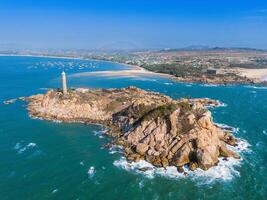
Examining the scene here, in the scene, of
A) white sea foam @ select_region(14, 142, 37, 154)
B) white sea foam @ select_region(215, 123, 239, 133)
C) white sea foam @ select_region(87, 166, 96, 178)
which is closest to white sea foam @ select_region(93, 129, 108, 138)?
white sea foam @ select_region(14, 142, 37, 154)

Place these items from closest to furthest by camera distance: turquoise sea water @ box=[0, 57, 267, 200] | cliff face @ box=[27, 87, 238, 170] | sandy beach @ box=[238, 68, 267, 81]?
turquoise sea water @ box=[0, 57, 267, 200] → cliff face @ box=[27, 87, 238, 170] → sandy beach @ box=[238, 68, 267, 81]

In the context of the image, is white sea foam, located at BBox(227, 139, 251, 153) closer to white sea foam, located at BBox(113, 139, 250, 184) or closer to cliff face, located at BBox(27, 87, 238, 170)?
cliff face, located at BBox(27, 87, 238, 170)

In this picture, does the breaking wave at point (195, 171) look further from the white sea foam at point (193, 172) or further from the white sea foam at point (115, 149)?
the white sea foam at point (115, 149)

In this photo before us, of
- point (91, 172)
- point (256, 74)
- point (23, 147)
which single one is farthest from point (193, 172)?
point (256, 74)

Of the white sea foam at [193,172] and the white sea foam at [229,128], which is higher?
the white sea foam at [193,172]

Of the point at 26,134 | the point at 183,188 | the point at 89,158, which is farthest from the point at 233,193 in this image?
the point at 26,134

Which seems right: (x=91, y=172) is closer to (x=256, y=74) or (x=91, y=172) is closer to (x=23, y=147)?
(x=23, y=147)

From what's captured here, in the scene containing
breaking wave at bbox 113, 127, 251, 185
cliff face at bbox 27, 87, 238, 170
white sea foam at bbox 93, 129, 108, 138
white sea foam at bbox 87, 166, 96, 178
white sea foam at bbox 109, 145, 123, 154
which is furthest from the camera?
white sea foam at bbox 93, 129, 108, 138

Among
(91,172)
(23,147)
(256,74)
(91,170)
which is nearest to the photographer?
(91,172)

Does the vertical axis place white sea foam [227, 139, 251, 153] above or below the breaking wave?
below

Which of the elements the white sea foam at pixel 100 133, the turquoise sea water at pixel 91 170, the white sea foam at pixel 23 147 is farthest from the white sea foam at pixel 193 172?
the white sea foam at pixel 23 147

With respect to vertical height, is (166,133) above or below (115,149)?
above

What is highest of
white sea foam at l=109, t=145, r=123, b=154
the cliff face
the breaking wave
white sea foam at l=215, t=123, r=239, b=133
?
the cliff face
